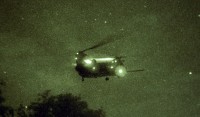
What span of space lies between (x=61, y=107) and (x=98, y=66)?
25192 millimetres

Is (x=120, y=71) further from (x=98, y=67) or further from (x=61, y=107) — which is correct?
(x=61, y=107)

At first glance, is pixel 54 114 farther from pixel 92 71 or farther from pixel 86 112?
pixel 92 71

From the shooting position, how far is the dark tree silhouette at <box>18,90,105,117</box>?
57.8 meters

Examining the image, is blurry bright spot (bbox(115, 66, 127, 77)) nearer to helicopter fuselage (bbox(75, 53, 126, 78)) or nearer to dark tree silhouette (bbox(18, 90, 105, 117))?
helicopter fuselage (bbox(75, 53, 126, 78))

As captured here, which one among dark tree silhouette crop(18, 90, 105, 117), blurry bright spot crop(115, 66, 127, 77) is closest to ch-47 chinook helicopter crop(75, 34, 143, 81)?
→ blurry bright spot crop(115, 66, 127, 77)

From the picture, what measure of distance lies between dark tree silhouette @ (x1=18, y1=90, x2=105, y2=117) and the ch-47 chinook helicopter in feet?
74.8

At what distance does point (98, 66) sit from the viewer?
34969 mm

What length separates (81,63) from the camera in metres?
34.4

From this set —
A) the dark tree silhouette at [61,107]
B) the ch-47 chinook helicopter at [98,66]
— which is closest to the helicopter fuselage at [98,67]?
the ch-47 chinook helicopter at [98,66]

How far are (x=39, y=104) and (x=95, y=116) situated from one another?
958 centimetres

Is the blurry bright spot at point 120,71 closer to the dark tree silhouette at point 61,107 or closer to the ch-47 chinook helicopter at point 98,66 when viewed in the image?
the ch-47 chinook helicopter at point 98,66

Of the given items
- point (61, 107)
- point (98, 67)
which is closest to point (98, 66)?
point (98, 67)

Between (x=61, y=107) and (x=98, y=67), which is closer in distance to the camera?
(x=98, y=67)

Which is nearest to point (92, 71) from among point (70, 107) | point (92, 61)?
point (92, 61)
